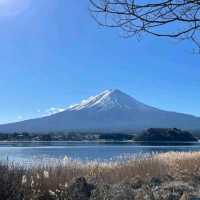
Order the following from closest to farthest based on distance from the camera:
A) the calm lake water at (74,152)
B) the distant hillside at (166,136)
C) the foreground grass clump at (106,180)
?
the foreground grass clump at (106,180) < the calm lake water at (74,152) < the distant hillside at (166,136)

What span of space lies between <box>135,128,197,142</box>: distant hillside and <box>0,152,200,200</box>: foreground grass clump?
249 ft

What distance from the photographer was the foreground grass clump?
774 cm

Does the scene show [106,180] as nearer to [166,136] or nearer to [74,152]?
[74,152]

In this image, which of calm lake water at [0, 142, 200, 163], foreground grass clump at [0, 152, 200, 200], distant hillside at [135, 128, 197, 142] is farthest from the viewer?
distant hillside at [135, 128, 197, 142]

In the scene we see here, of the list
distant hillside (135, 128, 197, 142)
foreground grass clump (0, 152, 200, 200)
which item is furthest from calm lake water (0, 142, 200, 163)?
distant hillside (135, 128, 197, 142)

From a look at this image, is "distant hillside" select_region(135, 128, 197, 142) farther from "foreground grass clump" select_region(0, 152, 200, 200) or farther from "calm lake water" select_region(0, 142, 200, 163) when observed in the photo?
"foreground grass clump" select_region(0, 152, 200, 200)

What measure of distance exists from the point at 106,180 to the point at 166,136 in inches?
3266

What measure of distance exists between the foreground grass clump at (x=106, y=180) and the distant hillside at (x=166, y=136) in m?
75.9

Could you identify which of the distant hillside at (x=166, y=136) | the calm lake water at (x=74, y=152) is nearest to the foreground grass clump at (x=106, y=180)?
the calm lake water at (x=74, y=152)

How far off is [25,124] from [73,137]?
63.3 meters

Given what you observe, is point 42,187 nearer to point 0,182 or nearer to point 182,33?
point 0,182

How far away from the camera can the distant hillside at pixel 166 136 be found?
92312mm

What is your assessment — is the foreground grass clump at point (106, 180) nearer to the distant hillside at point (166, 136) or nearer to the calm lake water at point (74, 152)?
the calm lake water at point (74, 152)

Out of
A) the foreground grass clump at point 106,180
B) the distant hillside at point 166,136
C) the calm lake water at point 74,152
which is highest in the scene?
the distant hillside at point 166,136
